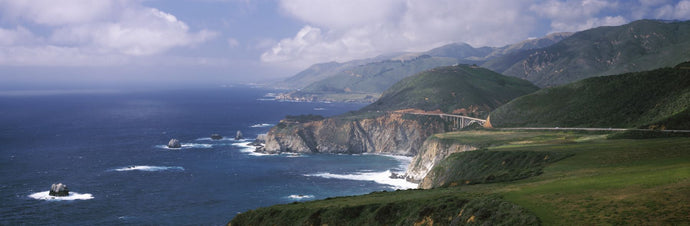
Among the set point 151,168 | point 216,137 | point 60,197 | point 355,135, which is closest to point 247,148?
point 216,137

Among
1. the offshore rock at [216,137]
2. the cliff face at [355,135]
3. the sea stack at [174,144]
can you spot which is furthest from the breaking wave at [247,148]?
the sea stack at [174,144]

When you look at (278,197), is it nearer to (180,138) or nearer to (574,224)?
(574,224)

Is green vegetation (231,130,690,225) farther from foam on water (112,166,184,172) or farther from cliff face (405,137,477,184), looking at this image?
foam on water (112,166,184,172)

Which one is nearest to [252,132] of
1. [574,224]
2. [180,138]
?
[180,138]

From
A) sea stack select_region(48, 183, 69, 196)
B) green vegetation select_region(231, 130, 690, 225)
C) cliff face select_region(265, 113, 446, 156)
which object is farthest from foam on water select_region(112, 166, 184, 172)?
green vegetation select_region(231, 130, 690, 225)

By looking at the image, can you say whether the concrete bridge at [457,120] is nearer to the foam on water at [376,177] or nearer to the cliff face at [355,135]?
the cliff face at [355,135]

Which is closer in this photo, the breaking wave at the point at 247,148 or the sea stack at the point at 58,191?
the sea stack at the point at 58,191

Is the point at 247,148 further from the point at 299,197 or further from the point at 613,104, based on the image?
the point at 613,104
